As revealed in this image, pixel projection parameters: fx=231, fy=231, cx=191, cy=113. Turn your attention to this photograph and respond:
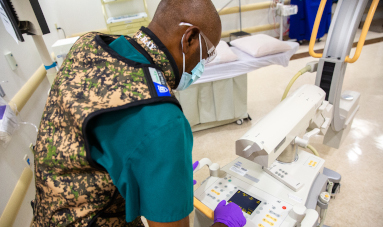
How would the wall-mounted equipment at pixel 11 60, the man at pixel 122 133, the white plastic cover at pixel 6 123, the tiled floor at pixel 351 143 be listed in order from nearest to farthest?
the man at pixel 122 133
the white plastic cover at pixel 6 123
the tiled floor at pixel 351 143
the wall-mounted equipment at pixel 11 60

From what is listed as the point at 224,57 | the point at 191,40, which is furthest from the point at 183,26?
the point at 224,57

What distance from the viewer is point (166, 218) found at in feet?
1.94

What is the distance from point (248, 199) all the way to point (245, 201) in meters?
0.02

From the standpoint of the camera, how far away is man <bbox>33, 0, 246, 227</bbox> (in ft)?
1.81

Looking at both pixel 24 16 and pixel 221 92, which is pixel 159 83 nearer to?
pixel 24 16

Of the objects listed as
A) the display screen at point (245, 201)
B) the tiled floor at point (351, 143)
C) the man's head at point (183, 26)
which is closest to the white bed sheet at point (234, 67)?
the tiled floor at point (351, 143)

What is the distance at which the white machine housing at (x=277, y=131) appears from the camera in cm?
96

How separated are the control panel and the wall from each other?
1216mm

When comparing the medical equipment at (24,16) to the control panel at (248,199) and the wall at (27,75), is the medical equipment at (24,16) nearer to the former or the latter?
the wall at (27,75)

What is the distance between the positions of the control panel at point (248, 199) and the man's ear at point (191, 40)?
0.72 m

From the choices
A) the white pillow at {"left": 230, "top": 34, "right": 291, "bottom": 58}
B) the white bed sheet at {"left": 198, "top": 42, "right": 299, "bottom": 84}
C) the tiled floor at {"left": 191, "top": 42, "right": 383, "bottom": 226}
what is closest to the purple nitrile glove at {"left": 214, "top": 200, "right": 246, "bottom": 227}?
the tiled floor at {"left": 191, "top": 42, "right": 383, "bottom": 226}

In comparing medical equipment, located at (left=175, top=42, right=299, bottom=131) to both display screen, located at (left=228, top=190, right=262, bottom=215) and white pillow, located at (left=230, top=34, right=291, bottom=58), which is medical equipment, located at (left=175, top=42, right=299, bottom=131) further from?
display screen, located at (left=228, top=190, right=262, bottom=215)

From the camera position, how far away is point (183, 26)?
2.39 ft

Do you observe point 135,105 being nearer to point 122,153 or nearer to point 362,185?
point 122,153
